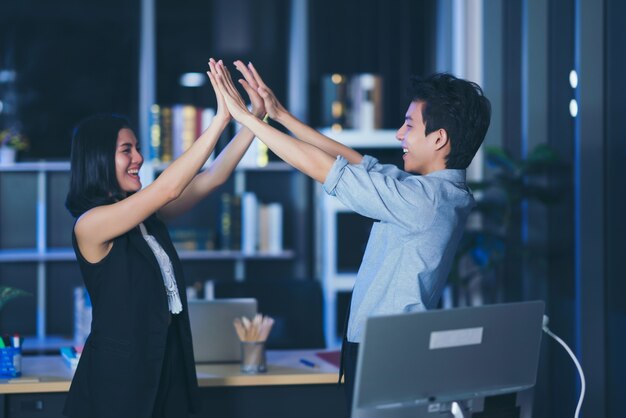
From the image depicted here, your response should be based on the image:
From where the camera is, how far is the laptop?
10.3 ft

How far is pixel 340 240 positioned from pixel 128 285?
3.10 m

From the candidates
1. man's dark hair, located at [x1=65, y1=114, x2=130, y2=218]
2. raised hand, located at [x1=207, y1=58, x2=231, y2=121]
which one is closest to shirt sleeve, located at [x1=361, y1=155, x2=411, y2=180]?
raised hand, located at [x1=207, y1=58, x2=231, y2=121]

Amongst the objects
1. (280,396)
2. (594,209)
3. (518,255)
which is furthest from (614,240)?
(280,396)

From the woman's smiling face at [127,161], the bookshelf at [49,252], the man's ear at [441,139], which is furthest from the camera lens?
the bookshelf at [49,252]

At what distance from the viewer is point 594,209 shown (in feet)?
12.1

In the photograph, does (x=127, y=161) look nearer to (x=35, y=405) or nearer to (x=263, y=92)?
(x=263, y=92)

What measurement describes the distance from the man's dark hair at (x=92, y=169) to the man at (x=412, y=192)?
523 mm

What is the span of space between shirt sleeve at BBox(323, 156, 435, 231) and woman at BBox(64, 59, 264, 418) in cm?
47

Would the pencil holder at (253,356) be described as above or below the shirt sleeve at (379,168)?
below

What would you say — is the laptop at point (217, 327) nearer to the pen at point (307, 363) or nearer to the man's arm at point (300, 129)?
the pen at point (307, 363)

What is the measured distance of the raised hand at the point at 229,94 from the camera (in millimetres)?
2469

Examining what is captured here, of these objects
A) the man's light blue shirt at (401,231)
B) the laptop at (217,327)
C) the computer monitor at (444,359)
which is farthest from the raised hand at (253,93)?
the computer monitor at (444,359)

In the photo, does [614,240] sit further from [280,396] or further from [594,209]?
[280,396]

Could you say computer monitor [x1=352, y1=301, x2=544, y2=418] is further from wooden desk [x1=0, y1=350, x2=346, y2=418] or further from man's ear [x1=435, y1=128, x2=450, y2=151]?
wooden desk [x1=0, y1=350, x2=346, y2=418]
